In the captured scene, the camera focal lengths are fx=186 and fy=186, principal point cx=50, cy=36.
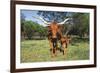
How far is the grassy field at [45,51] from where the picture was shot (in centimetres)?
198

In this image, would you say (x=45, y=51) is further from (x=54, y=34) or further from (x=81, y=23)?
(x=81, y=23)

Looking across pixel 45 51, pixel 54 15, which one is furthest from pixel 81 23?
pixel 45 51

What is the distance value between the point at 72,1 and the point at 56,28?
37cm

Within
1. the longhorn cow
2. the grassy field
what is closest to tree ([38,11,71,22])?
the longhorn cow

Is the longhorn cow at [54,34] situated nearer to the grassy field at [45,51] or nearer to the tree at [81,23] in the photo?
the grassy field at [45,51]

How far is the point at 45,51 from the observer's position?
2.05 metres

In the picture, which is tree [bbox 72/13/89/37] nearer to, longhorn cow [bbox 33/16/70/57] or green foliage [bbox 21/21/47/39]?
longhorn cow [bbox 33/16/70/57]

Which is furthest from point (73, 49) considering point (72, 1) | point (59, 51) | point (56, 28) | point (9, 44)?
point (9, 44)

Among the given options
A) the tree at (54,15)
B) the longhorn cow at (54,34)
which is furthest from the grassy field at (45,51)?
the tree at (54,15)

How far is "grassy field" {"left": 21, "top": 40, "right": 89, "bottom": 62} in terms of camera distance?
1978mm

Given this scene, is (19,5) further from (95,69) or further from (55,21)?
(95,69)

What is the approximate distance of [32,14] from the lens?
200 centimetres

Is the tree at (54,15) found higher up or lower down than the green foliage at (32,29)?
higher up

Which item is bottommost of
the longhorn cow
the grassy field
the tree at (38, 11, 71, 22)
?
the grassy field
